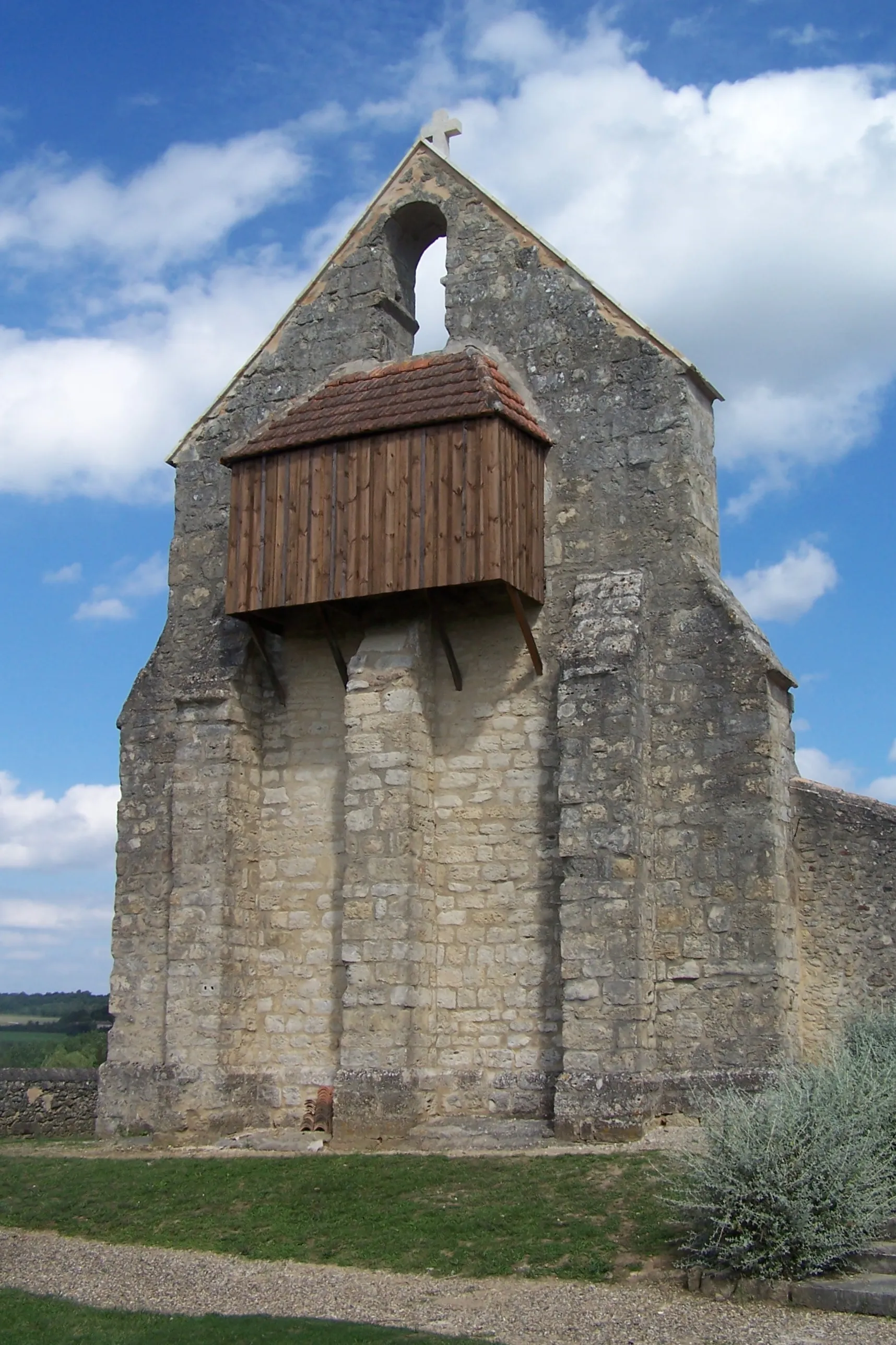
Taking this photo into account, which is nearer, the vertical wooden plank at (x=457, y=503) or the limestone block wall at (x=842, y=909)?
the limestone block wall at (x=842, y=909)

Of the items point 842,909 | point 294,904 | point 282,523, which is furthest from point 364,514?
point 842,909

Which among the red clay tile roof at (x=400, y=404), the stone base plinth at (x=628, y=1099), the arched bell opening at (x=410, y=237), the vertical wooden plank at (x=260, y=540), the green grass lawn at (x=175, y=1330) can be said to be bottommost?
the green grass lawn at (x=175, y=1330)

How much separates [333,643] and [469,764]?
6.23 feet

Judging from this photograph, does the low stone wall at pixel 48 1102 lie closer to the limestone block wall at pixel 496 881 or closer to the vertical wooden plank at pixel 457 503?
the limestone block wall at pixel 496 881

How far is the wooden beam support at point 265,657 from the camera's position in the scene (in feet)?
47.5

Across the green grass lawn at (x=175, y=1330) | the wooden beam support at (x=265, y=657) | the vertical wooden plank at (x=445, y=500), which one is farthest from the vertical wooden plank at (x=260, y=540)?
the green grass lawn at (x=175, y=1330)

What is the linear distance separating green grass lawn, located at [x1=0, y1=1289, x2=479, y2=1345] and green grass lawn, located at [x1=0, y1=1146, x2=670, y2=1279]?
1260mm

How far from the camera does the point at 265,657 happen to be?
14539 mm

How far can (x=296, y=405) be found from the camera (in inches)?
581

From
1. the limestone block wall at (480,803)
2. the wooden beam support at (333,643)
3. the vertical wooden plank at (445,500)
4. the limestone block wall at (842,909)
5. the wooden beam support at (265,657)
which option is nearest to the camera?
the limestone block wall at (480,803)

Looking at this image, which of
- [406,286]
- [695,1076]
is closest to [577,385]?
[406,286]

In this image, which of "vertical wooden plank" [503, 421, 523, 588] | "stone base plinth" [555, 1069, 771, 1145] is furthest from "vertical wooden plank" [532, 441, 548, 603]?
"stone base plinth" [555, 1069, 771, 1145]

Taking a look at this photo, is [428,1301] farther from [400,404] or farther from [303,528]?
[400,404]

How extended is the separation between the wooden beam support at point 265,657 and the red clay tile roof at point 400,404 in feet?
5.85
